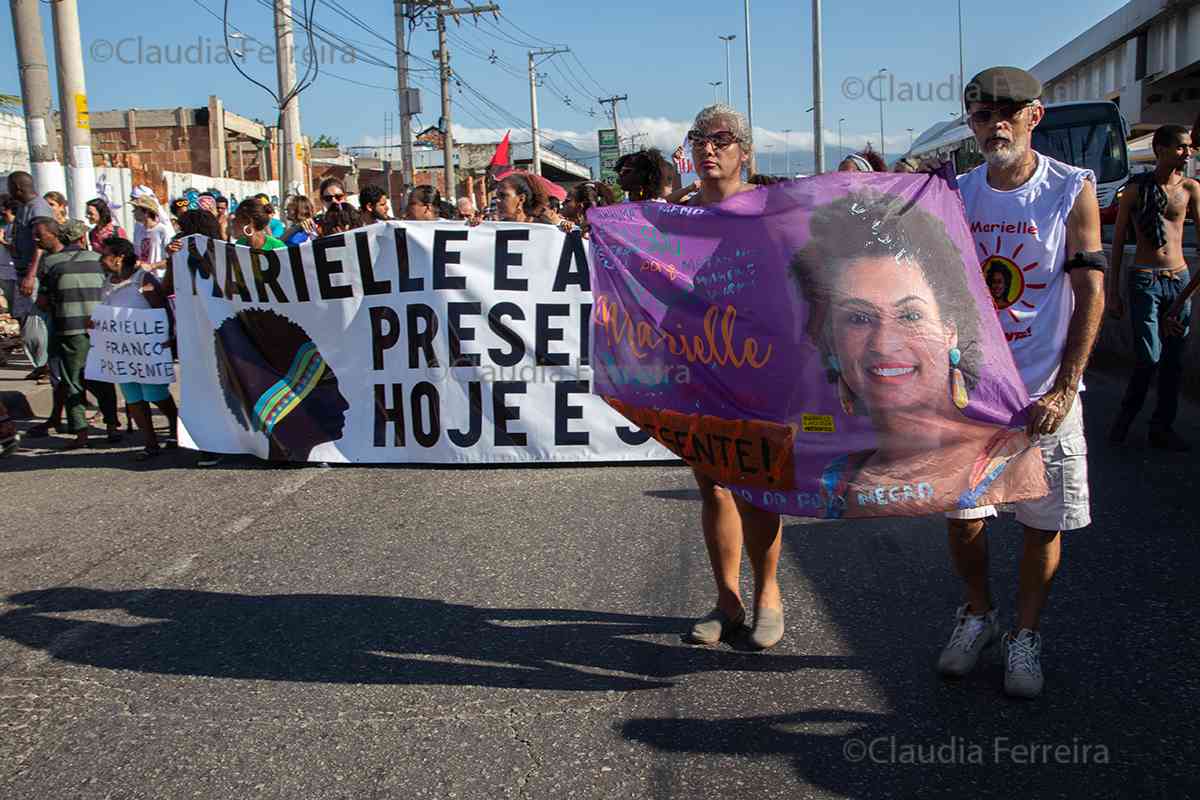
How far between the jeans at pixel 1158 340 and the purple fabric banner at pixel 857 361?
437 centimetres

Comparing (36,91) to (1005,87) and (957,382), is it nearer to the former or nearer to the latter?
(1005,87)

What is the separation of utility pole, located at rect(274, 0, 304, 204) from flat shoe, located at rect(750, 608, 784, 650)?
14286 mm

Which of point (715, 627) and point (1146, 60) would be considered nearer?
point (715, 627)

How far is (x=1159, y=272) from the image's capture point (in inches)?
278

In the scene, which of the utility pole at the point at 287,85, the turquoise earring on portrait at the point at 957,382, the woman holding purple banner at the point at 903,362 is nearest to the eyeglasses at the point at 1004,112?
the woman holding purple banner at the point at 903,362

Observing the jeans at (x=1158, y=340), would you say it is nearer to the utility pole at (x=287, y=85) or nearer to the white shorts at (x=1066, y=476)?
the white shorts at (x=1066, y=476)

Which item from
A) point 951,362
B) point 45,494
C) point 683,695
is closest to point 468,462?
point 45,494

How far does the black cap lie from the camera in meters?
3.33

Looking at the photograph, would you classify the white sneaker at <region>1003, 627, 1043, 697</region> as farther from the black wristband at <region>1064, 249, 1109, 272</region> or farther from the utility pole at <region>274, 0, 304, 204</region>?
the utility pole at <region>274, 0, 304, 204</region>

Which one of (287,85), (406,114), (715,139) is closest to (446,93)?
(406,114)

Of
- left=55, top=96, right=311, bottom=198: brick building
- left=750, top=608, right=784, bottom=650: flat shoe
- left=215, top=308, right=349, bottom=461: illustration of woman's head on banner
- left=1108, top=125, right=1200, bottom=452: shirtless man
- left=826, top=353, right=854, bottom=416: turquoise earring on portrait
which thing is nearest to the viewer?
left=826, top=353, right=854, bottom=416: turquoise earring on portrait

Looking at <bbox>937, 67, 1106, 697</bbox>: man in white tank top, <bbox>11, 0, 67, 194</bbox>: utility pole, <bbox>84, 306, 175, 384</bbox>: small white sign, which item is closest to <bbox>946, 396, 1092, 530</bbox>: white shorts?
<bbox>937, 67, 1106, 697</bbox>: man in white tank top

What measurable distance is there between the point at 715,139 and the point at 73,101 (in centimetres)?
984

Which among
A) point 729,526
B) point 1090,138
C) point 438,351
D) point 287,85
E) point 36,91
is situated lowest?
point 729,526
